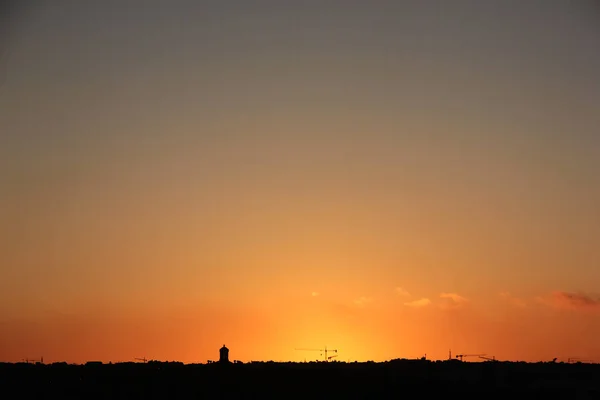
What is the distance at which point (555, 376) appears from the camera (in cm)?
10612

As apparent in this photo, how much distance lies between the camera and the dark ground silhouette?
98.4 meters

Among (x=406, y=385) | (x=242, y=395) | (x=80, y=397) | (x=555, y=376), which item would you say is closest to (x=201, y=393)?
(x=242, y=395)

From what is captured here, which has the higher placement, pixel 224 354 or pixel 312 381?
pixel 224 354

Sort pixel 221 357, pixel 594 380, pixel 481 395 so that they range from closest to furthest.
→ pixel 481 395 → pixel 594 380 → pixel 221 357

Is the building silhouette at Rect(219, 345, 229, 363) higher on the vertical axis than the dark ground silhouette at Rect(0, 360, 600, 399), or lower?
higher

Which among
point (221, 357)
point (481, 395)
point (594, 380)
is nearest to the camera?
point (481, 395)

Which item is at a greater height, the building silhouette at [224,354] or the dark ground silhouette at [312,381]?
the building silhouette at [224,354]

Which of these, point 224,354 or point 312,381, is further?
point 224,354

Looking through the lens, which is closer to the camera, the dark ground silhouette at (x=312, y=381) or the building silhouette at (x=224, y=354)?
the dark ground silhouette at (x=312, y=381)

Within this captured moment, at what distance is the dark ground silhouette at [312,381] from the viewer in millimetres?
98375

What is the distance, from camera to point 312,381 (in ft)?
339

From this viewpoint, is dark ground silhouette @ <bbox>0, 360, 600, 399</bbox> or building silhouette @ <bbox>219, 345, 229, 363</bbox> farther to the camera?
building silhouette @ <bbox>219, 345, 229, 363</bbox>

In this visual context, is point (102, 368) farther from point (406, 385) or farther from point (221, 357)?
point (406, 385)

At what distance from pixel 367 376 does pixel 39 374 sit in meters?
37.4
